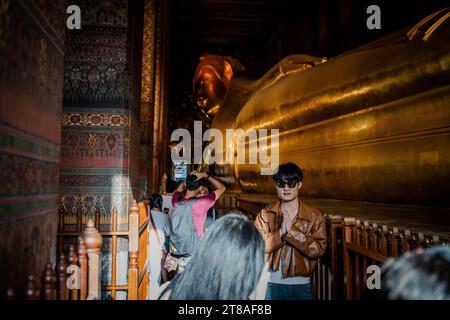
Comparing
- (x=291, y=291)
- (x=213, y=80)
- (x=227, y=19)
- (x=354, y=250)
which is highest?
(x=227, y=19)

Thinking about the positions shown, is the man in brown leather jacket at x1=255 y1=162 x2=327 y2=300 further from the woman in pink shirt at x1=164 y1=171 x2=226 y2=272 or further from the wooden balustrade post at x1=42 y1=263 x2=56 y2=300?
the wooden balustrade post at x1=42 y1=263 x2=56 y2=300

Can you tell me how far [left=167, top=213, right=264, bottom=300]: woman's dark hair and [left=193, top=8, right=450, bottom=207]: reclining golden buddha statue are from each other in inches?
72.8

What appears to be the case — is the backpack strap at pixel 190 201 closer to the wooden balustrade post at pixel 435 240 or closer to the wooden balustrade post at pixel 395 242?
the wooden balustrade post at pixel 395 242

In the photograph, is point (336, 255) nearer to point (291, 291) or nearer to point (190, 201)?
point (291, 291)

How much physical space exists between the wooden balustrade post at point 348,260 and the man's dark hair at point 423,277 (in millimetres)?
1428

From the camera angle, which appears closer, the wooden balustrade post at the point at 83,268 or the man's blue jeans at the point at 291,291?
the wooden balustrade post at the point at 83,268

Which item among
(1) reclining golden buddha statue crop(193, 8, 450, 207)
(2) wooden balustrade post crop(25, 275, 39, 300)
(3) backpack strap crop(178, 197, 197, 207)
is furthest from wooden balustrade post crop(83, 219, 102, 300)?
(1) reclining golden buddha statue crop(193, 8, 450, 207)

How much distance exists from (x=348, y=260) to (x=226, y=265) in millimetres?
1338

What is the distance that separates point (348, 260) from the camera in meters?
2.04

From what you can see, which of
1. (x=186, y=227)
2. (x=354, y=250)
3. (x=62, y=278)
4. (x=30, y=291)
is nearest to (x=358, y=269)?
(x=354, y=250)

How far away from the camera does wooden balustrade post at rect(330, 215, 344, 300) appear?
2.14 meters

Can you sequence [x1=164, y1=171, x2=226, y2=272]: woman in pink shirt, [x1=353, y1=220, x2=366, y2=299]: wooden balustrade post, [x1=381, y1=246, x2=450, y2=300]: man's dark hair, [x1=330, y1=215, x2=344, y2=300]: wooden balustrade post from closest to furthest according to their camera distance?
1. [x1=381, y1=246, x2=450, y2=300]: man's dark hair
2. [x1=353, y1=220, x2=366, y2=299]: wooden balustrade post
3. [x1=330, y1=215, x2=344, y2=300]: wooden balustrade post
4. [x1=164, y1=171, x2=226, y2=272]: woman in pink shirt

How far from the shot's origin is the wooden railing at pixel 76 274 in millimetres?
963

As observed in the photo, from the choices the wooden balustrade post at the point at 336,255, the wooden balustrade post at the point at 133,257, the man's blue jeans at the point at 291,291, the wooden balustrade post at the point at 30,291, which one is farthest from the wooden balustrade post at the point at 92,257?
the wooden balustrade post at the point at 336,255
